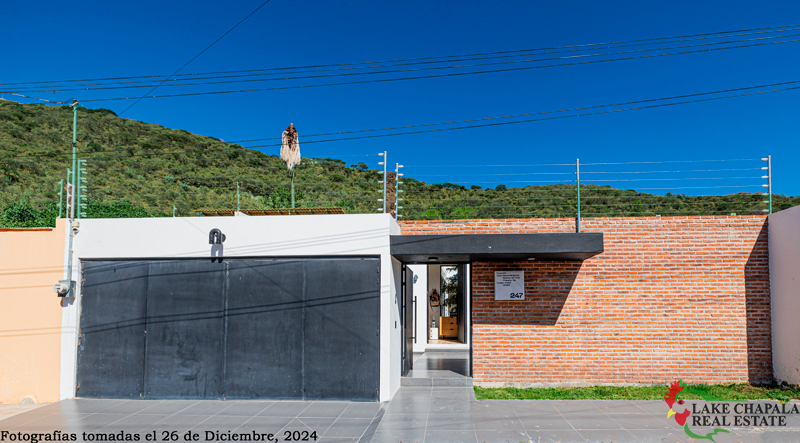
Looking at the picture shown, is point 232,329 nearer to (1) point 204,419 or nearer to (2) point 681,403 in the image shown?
(1) point 204,419

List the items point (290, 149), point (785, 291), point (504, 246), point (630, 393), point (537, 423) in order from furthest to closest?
point (290, 149), point (785, 291), point (630, 393), point (504, 246), point (537, 423)

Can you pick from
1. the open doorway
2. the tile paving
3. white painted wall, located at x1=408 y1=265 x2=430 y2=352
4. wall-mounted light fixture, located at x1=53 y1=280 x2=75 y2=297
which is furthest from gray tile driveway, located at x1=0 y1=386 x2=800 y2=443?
the open doorway

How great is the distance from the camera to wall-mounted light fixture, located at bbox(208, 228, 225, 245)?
8.20m

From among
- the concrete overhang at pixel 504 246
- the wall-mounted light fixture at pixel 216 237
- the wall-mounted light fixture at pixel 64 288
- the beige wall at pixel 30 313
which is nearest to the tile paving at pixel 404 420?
the beige wall at pixel 30 313

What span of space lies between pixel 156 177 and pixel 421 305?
61.0ft

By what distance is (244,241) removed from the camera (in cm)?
839

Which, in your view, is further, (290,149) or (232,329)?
(290,149)

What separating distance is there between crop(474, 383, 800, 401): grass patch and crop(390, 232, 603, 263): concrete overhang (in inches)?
86.8

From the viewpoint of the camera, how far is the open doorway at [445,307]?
1560cm

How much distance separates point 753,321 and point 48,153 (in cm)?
3102

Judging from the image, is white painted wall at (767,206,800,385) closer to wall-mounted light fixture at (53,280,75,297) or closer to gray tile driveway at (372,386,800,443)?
gray tile driveway at (372,386,800,443)

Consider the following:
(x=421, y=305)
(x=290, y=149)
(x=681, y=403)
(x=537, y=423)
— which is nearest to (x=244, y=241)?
(x=537, y=423)

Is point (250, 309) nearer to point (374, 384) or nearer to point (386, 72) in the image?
point (374, 384)

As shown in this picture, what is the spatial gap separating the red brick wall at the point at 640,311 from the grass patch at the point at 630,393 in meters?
0.20
